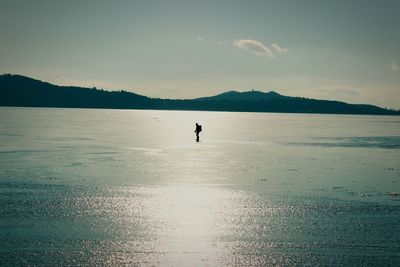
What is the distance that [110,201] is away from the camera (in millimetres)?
22062

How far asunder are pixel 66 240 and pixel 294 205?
37.6 ft

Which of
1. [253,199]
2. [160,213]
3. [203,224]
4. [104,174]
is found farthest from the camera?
[104,174]

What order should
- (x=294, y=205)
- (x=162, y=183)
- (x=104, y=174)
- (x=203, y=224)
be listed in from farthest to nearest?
(x=104, y=174)
(x=162, y=183)
(x=294, y=205)
(x=203, y=224)

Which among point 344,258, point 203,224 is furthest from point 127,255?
point 344,258

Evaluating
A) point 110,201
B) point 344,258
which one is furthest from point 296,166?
point 344,258

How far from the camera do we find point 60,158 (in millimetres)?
40562

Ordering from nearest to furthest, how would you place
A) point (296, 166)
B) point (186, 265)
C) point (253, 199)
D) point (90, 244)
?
point (186, 265) < point (90, 244) < point (253, 199) < point (296, 166)

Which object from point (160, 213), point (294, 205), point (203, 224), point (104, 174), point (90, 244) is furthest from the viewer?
point (104, 174)

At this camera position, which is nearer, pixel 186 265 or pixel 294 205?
pixel 186 265

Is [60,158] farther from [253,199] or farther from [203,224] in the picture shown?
[203,224]

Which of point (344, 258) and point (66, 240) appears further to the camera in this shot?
point (66, 240)

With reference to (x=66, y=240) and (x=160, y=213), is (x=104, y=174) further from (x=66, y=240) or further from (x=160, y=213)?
(x=66, y=240)

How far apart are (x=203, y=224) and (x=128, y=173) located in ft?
49.7

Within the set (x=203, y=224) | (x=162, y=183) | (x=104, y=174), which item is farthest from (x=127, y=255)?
(x=104, y=174)
